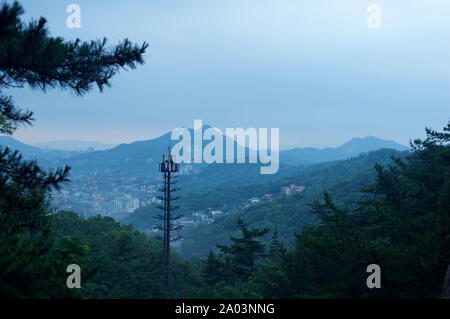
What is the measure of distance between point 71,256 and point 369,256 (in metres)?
4.90

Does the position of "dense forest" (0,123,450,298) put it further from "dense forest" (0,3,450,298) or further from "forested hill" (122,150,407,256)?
"forested hill" (122,150,407,256)

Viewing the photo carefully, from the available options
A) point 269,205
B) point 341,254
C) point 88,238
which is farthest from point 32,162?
point 269,205

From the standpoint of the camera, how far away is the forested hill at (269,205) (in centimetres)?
5728

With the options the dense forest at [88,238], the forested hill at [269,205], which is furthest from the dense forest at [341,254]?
the forested hill at [269,205]

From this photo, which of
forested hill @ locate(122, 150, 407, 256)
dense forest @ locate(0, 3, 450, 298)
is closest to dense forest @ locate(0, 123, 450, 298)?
dense forest @ locate(0, 3, 450, 298)

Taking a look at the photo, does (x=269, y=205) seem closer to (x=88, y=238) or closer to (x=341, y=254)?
(x=341, y=254)

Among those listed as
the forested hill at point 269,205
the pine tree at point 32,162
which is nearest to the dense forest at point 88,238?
the pine tree at point 32,162

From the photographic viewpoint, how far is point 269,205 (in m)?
71.8

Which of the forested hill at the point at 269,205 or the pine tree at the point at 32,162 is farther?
the forested hill at the point at 269,205

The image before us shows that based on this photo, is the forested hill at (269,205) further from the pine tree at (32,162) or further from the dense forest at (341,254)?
the pine tree at (32,162)

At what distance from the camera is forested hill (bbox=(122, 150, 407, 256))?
57281mm

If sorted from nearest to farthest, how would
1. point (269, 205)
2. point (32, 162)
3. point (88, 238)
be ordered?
point (32, 162) < point (88, 238) < point (269, 205)

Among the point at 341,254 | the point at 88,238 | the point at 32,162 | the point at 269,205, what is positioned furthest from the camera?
the point at 269,205
